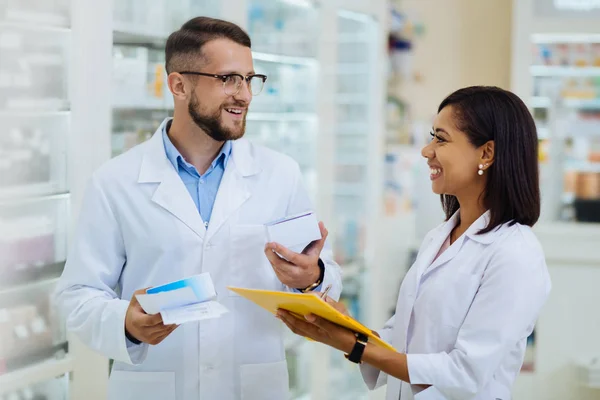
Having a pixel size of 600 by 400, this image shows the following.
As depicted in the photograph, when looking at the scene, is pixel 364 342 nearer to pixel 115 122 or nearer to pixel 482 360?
pixel 482 360

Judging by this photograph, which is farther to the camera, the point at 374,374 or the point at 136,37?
the point at 136,37

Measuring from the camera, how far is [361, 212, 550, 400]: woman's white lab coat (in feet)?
6.80

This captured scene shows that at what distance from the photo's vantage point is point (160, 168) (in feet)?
8.22

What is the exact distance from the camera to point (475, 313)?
6.90ft

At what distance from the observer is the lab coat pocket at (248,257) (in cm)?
250

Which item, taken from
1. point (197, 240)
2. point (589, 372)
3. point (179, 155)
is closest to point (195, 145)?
point (179, 155)

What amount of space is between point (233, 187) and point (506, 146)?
2.79 feet

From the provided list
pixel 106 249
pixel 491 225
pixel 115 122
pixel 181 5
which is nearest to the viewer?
pixel 491 225

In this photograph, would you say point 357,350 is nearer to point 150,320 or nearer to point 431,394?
point 431,394

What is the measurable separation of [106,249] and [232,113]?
0.56 metres

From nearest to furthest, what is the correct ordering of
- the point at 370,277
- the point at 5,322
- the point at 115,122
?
the point at 5,322 < the point at 115,122 < the point at 370,277

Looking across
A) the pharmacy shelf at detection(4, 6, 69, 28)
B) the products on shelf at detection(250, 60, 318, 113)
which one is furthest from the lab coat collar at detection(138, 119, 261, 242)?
the products on shelf at detection(250, 60, 318, 113)

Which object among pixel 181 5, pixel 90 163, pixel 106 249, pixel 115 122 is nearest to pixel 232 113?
pixel 106 249

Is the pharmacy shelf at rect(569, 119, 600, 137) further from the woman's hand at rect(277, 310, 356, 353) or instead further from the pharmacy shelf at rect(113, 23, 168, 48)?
the woman's hand at rect(277, 310, 356, 353)
